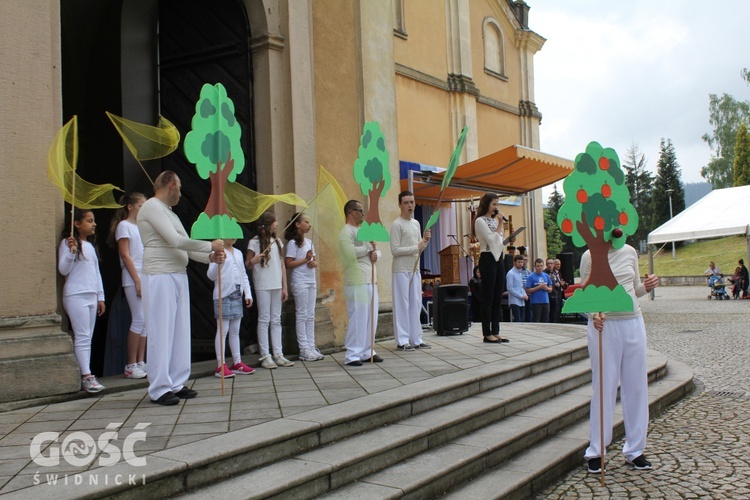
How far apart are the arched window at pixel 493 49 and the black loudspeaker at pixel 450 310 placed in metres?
12.9

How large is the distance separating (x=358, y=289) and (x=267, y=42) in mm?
3447

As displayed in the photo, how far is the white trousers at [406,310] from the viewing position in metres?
8.32

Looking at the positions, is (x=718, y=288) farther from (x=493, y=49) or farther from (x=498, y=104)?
(x=493, y=49)

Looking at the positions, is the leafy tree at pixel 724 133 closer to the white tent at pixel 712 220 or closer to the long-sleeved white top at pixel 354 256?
the white tent at pixel 712 220

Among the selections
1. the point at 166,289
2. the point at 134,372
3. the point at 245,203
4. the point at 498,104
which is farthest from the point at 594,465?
the point at 498,104

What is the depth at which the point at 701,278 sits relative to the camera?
132 feet

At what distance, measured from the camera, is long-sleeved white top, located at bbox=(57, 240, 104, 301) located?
5.69 m

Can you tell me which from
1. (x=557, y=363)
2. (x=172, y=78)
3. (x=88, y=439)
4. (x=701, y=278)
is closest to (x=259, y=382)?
(x=88, y=439)

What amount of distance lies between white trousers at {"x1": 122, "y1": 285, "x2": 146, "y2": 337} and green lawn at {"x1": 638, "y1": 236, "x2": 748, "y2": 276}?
42003mm

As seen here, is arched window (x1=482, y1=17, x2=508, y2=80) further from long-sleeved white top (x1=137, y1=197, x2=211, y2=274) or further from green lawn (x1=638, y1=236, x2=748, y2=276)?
green lawn (x1=638, y1=236, x2=748, y2=276)

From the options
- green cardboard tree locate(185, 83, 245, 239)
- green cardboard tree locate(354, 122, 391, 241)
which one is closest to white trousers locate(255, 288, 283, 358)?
green cardboard tree locate(354, 122, 391, 241)

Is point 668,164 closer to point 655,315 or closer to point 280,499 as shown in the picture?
point 655,315

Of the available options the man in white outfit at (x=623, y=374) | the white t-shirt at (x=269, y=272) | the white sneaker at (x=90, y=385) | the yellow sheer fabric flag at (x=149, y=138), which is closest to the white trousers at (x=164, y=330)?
the white sneaker at (x=90, y=385)

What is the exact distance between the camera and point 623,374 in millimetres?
4852
